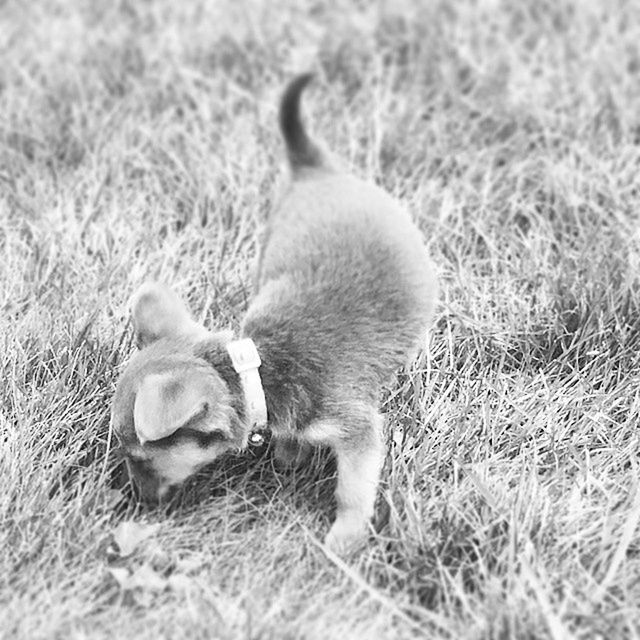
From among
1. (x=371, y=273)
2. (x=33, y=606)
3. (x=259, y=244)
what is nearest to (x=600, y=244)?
(x=371, y=273)

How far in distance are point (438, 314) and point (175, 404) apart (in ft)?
5.35

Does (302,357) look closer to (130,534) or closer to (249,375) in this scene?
(249,375)

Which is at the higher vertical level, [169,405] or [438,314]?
[169,405]

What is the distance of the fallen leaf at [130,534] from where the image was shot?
3369mm

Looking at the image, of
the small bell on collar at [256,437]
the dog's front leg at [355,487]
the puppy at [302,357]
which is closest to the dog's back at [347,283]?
the puppy at [302,357]

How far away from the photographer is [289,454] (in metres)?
3.88

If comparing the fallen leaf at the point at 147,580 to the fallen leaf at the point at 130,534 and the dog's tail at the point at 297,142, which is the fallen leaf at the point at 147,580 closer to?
the fallen leaf at the point at 130,534

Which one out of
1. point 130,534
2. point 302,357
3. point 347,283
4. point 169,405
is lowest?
point 130,534

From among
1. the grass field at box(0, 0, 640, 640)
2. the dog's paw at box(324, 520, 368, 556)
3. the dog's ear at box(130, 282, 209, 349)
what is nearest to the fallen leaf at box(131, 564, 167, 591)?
the grass field at box(0, 0, 640, 640)

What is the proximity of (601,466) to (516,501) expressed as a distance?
1.85 feet

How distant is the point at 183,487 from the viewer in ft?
12.1

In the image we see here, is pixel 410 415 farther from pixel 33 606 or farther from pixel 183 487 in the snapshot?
pixel 33 606

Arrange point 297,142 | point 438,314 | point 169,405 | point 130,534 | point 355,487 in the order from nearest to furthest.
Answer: point 169,405 → point 130,534 → point 355,487 → point 438,314 → point 297,142

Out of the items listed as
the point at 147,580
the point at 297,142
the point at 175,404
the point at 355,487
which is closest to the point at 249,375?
the point at 175,404
